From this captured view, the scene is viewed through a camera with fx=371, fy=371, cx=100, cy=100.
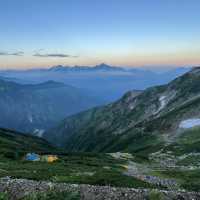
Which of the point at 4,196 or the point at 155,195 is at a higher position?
the point at 155,195


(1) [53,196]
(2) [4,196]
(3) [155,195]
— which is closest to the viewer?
(2) [4,196]

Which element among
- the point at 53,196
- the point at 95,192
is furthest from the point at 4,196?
the point at 95,192

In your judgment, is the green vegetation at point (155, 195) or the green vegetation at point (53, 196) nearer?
the green vegetation at point (53, 196)

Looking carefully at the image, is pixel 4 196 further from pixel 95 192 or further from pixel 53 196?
pixel 95 192

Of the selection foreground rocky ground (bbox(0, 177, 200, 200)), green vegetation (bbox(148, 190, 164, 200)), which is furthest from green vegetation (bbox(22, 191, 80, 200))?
green vegetation (bbox(148, 190, 164, 200))

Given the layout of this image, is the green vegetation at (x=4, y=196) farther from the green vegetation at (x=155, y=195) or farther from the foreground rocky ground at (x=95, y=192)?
the green vegetation at (x=155, y=195)

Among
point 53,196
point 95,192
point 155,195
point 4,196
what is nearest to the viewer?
point 4,196

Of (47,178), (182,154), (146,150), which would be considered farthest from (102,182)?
(146,150)

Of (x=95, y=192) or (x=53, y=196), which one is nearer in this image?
(x=53, y=196)

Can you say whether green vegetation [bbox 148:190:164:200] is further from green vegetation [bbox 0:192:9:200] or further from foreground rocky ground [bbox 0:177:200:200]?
green vegetation [bbox 0:192:9:200]

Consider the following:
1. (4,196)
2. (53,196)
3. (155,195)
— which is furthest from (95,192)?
(4,196)

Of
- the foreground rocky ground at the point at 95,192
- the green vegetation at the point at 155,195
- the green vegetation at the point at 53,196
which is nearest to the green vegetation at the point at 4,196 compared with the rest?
the foreground rocky ground at the point at 95,192

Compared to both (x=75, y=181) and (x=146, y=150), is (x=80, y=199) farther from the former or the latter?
(x=146, y=150)

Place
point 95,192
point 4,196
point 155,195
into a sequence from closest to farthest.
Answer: point 4,196 → point 155,195 → point 95,192
